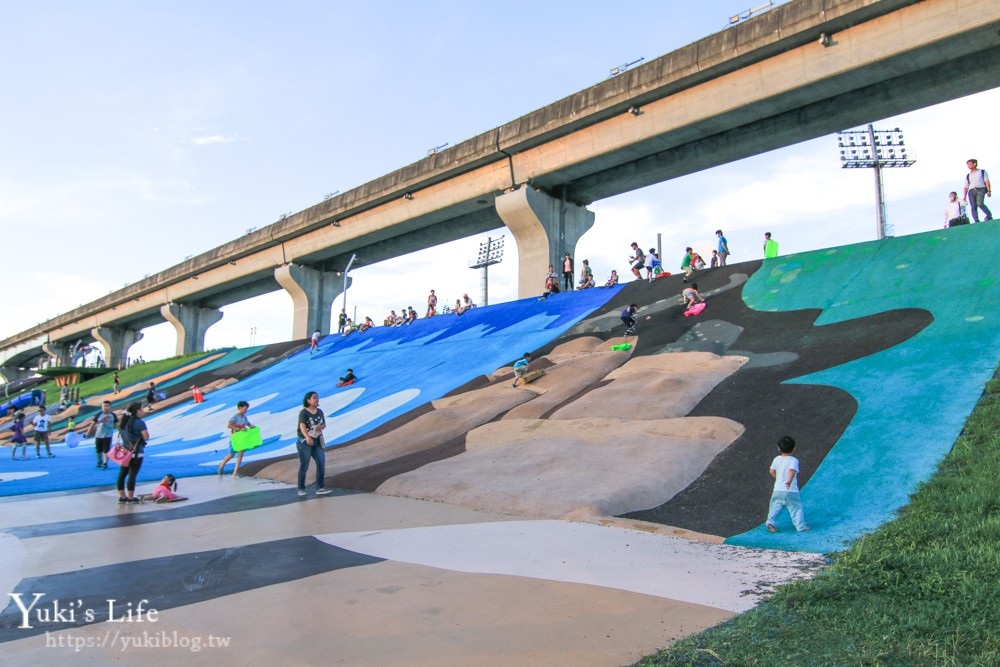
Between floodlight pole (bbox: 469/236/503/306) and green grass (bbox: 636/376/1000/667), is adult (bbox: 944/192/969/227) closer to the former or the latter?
green grass (bbox: 636/376/1000/667)

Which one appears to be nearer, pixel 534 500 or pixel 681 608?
pixel 681 608

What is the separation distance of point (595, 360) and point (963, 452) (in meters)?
8.23

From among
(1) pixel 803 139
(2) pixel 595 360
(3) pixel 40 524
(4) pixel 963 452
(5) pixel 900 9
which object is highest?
(5) pixel 900 9

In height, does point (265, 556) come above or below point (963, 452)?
below

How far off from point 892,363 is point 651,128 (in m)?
13.7

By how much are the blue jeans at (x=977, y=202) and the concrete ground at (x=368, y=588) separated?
1455cm

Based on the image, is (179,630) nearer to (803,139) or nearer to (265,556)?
(265,556)

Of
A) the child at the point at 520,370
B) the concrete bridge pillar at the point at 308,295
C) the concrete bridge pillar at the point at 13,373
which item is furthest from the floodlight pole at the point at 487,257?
the concrete bridge pillar at the point at 13,373

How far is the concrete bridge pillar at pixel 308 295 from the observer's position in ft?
126

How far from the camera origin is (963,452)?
714 cm

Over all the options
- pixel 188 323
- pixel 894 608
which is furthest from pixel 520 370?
pixel 188 323

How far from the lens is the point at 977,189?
1594cm

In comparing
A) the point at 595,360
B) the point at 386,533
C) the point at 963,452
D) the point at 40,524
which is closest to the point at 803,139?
the point at 595,360

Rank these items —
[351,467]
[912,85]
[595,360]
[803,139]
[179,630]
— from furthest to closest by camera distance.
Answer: [803,139] < [912,85] < [595,360] < [351,467] < [179,630]
